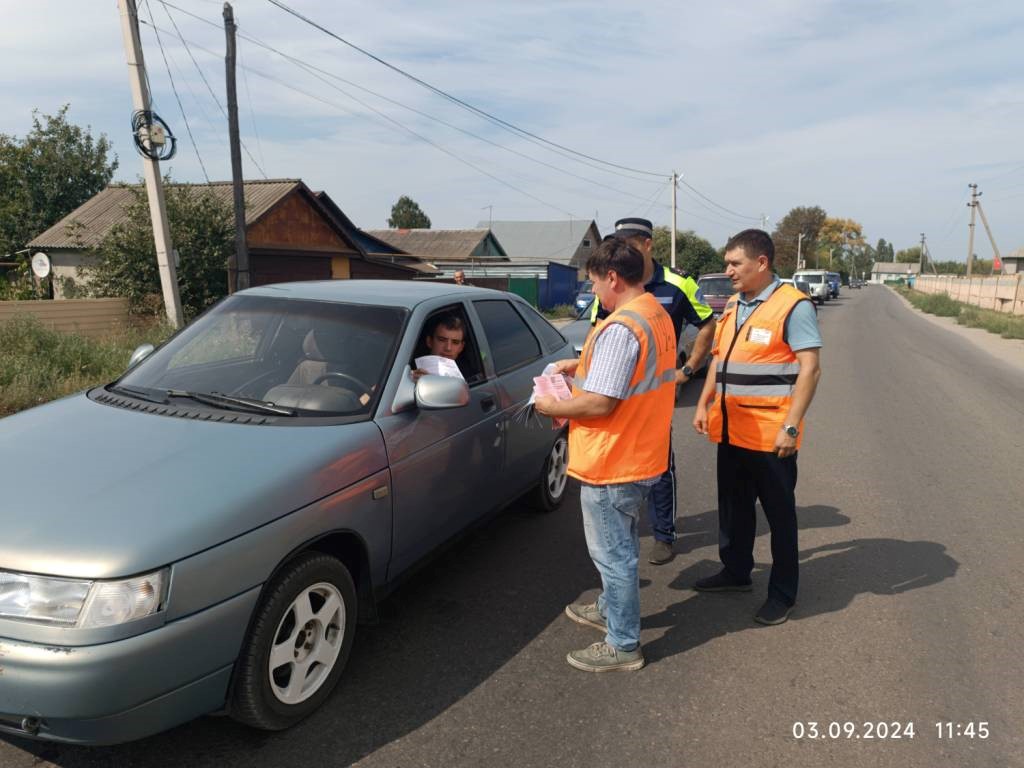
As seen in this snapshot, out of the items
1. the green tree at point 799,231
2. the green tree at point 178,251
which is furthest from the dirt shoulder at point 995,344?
the green tree at point 799,231

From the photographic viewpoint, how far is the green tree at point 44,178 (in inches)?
1416

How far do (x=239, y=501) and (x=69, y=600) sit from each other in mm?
545

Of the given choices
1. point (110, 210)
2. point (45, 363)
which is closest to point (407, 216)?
point (110, 210)

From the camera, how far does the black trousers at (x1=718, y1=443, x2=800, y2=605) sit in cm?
360

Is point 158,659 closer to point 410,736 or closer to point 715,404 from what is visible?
point 410,736

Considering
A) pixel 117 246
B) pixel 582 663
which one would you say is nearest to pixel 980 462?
pixel 582 663

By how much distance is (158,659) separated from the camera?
2.17 m

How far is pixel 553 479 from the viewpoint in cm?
515

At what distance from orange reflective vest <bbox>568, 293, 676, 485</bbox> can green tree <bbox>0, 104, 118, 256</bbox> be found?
1611 inches

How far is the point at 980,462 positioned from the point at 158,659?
7.00 metres

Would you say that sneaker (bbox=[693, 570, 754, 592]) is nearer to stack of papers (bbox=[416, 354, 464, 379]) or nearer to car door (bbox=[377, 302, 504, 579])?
car door (bbox=[377, 302, 504, 579])

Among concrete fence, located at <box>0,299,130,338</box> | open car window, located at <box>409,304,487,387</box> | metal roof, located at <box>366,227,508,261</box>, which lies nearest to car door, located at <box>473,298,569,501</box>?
open car window, located at <box>409,304,487,387</box>

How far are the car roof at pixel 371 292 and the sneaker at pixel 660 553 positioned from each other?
188 centimetres

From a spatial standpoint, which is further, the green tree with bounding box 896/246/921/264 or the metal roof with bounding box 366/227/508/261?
the green tree with bounding box 896/246/921/264
